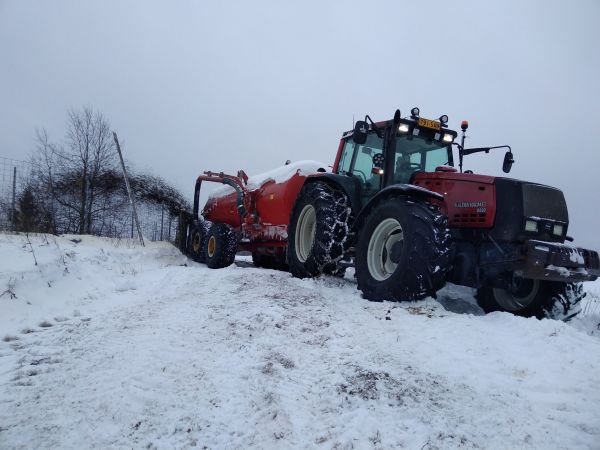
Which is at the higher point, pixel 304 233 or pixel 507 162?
pixel 507 162

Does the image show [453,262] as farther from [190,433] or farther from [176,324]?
[190,433]

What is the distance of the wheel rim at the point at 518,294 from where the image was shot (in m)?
4.72

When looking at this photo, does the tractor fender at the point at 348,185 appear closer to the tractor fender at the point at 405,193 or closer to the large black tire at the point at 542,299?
the tractor fender at the point at 405,193

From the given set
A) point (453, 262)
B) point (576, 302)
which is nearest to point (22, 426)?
point (453, 262)

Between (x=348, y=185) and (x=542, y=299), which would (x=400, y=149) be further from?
(x=542, y=299)

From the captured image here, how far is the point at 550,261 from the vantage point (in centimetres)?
382

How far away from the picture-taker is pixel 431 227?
13.1 ft

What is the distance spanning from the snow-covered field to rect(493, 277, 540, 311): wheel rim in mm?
1494

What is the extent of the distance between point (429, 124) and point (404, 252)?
2247mm

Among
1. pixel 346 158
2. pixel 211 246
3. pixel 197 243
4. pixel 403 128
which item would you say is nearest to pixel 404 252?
pixel 403 128

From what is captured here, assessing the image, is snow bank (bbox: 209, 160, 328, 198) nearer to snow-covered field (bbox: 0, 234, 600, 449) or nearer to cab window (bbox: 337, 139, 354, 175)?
cab window (bbox: 337, 139, 354, 175)

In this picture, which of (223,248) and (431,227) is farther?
(223,248)

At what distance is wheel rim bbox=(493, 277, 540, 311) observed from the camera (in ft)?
15.5

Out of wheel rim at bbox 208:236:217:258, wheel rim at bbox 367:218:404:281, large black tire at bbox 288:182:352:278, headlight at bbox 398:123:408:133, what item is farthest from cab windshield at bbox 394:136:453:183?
wheel rim at bbox 208:236:217:258
